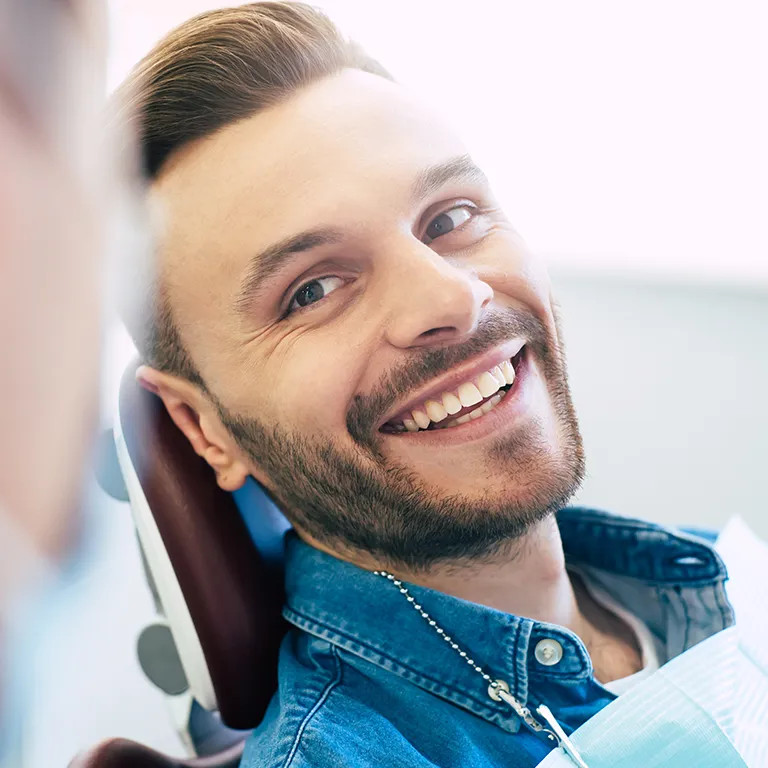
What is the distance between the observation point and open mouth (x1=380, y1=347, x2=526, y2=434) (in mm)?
986

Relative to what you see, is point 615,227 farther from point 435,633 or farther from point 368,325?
point 435,633

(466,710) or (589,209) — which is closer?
(466,710)

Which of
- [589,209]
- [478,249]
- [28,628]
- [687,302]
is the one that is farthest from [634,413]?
[28,628]

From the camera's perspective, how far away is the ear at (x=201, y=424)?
112cm

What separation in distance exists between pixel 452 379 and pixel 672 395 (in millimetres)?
1194

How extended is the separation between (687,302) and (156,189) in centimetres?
138

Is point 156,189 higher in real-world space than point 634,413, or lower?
higher

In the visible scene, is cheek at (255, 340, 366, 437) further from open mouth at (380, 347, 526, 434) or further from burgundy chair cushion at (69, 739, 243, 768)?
burgundy chair cushion at (69, 739, 243, 768)

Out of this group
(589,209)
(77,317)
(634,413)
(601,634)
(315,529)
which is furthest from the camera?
(634,413)

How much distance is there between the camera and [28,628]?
1.06m

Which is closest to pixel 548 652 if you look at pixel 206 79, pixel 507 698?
pixel 507 698

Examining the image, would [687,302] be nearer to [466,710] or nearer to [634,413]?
[634,413]

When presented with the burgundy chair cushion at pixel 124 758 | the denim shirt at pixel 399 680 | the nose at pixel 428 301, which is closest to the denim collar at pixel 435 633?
the denim shirt at pixel 399 680

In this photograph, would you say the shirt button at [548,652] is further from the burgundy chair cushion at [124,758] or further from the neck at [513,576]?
the burgundy chair cushion at [124,758]
